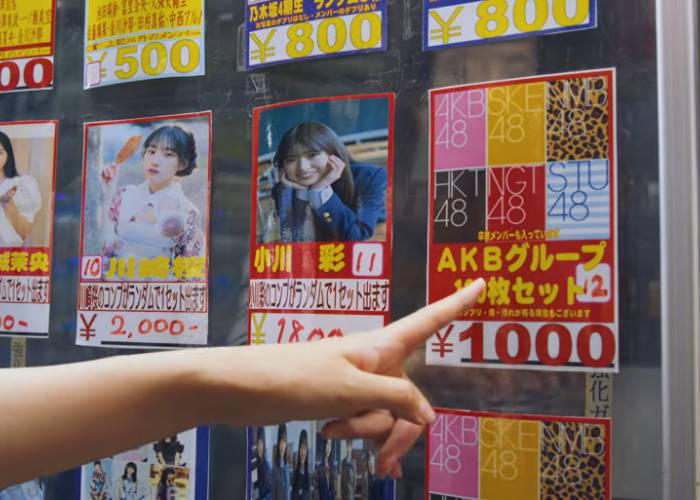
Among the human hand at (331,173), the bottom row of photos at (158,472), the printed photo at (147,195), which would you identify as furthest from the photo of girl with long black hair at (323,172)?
the bottom row of photos at (158,472)

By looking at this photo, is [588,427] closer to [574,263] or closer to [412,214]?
[574,263]

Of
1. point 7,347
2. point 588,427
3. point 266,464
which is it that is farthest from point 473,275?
point 7,347

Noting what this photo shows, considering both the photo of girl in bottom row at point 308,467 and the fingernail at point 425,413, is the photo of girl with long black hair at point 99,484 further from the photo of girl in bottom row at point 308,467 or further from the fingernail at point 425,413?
the fingernail at point 425,413

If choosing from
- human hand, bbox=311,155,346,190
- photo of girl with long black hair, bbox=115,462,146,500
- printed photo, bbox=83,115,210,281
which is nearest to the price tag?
printed photo, bbox=83,115,210,281

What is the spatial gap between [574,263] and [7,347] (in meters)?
0.86

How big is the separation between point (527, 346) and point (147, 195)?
58cm

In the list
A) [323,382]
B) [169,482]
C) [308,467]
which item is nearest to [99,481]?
[169,482]

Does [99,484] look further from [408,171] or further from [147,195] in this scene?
[408,171]

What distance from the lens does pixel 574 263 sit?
825mm

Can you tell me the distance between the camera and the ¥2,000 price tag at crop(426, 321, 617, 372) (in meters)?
0.81

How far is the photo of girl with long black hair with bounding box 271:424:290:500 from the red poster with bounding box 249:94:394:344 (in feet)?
0.42

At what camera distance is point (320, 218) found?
3.10ft

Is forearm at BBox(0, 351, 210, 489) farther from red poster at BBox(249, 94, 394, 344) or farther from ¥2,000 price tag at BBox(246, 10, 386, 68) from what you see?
¥2,000 price tag at BBox(246, 10, 386, 68)

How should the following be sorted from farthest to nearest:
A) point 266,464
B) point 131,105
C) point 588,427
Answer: point 131,105 < point 266,464 < point 588,427
